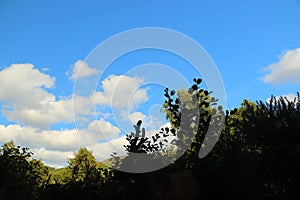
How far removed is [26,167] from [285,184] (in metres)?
12.9

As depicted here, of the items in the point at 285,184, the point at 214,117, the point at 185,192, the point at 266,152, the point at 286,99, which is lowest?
the point at 185,192

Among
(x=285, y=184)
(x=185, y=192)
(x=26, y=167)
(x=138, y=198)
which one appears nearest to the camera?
(x=185, y=192)

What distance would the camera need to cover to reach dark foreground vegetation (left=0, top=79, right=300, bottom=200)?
8.05 metres

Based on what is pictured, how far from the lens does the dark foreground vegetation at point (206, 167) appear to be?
26.4ft

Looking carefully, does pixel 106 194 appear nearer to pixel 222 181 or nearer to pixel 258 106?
pixel 222 181

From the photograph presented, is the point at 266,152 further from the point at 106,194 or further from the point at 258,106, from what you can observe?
the point at 106,194

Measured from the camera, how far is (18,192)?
9.63m

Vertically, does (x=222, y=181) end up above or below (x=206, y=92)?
below

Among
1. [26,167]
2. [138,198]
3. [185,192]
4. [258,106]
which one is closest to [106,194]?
[138,198]

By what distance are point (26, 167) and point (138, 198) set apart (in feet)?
34.9

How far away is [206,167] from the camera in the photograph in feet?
27.9

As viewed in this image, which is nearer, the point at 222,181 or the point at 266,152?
the point at 222,181

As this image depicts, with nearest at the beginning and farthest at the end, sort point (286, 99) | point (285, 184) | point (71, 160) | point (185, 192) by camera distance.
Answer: point (185, 192) → point (285, 184) → point (286, 99) → point (71, 160)

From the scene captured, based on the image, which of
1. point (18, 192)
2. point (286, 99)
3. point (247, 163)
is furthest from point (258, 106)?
point (18, 192)
